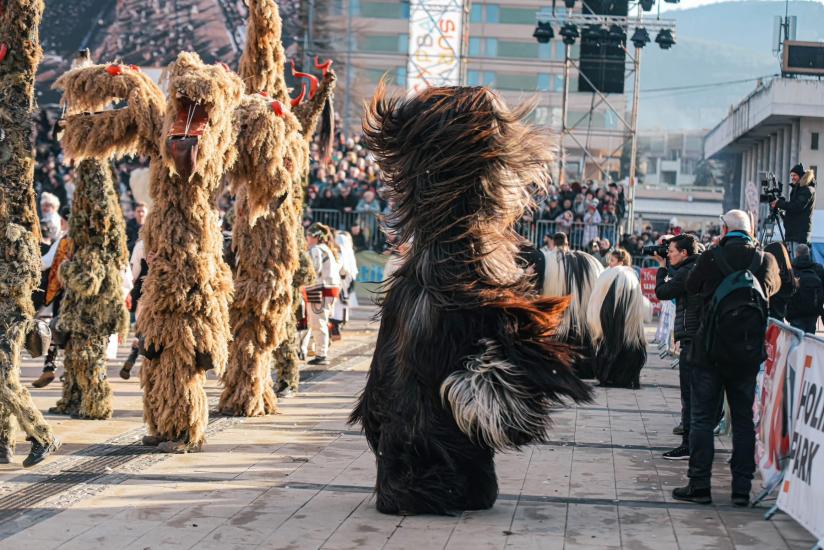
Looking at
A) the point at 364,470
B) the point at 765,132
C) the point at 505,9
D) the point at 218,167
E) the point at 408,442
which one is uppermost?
the point at 505,9

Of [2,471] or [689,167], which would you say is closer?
[2,471]

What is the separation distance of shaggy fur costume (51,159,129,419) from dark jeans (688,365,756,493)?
5557 millimetres

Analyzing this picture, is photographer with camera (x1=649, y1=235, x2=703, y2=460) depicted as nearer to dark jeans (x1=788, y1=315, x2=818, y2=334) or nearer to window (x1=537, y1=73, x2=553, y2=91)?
dark jeans (x1=788, y1=315, x2=818, y2=334)

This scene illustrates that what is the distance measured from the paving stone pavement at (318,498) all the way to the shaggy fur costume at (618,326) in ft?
10.9

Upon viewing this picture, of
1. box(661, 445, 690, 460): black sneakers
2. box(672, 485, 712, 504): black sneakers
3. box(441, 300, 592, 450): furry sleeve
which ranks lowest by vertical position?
box(661, 445, 690, 460): black sneakers

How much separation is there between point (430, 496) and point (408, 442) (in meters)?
0.37

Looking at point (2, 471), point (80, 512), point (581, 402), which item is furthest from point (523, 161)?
point (2, 471)

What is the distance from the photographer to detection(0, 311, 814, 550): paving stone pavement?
6.82m

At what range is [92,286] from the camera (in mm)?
10820

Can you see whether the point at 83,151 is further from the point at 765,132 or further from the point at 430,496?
the point at 765,132

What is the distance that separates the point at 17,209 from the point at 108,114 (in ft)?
3.58

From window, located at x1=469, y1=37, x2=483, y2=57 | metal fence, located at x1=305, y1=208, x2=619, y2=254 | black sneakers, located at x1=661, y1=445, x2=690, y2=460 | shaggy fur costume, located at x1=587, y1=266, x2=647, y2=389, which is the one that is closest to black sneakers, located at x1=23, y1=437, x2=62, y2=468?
black sneakers, located at x1=661, y1=445, x2=690, y2=460

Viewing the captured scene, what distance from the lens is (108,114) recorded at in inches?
370

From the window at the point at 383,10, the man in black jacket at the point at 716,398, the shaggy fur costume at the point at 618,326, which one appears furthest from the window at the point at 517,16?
the man in black jacket at the point at 716,398
